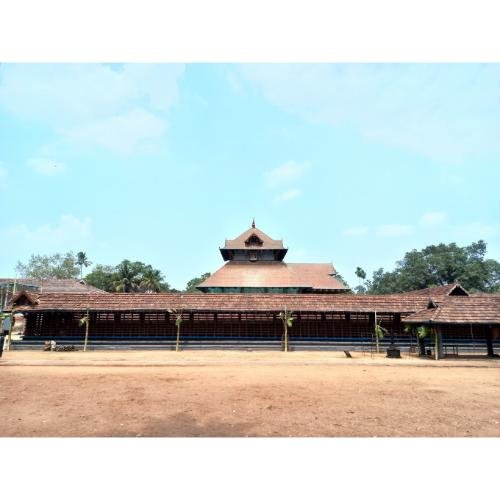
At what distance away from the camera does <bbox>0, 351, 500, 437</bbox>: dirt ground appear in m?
7.80

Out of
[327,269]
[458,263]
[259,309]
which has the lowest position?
[259,309]

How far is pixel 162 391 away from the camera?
38.1 feet

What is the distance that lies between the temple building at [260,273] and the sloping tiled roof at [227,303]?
23.2 feet

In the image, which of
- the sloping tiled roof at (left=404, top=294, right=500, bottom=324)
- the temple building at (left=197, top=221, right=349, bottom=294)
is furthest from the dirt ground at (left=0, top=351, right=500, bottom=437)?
the temple building at (left=197, top=221, right=349, bottom=294)

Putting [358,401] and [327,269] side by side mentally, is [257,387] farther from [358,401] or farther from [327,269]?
[327,269]

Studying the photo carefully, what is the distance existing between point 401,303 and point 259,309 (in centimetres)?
1129

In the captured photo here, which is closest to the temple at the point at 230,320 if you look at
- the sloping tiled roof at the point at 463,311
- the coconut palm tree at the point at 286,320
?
the coconut palm tree at the point at 286,320

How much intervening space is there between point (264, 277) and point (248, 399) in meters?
25.2

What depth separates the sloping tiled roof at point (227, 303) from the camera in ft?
83.5

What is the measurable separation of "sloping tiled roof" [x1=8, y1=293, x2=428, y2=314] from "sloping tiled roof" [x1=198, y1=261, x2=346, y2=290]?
7.31 m

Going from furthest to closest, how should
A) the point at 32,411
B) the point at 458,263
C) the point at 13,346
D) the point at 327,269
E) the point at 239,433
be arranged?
the point at 458,263 → the point at 327,269 → the point at 13,346 → the point at 32,411 → the point at 239,433

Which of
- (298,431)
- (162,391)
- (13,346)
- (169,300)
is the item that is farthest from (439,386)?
(13,346)

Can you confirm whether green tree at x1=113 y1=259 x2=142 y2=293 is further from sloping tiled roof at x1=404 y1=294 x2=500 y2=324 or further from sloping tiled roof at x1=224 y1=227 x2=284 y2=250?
sloping tiled roof at x1=404 y1=294 x2=500 y2=324

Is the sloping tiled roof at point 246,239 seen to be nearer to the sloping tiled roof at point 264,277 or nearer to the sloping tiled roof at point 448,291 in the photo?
the sloping tiled roof at point 264,277
